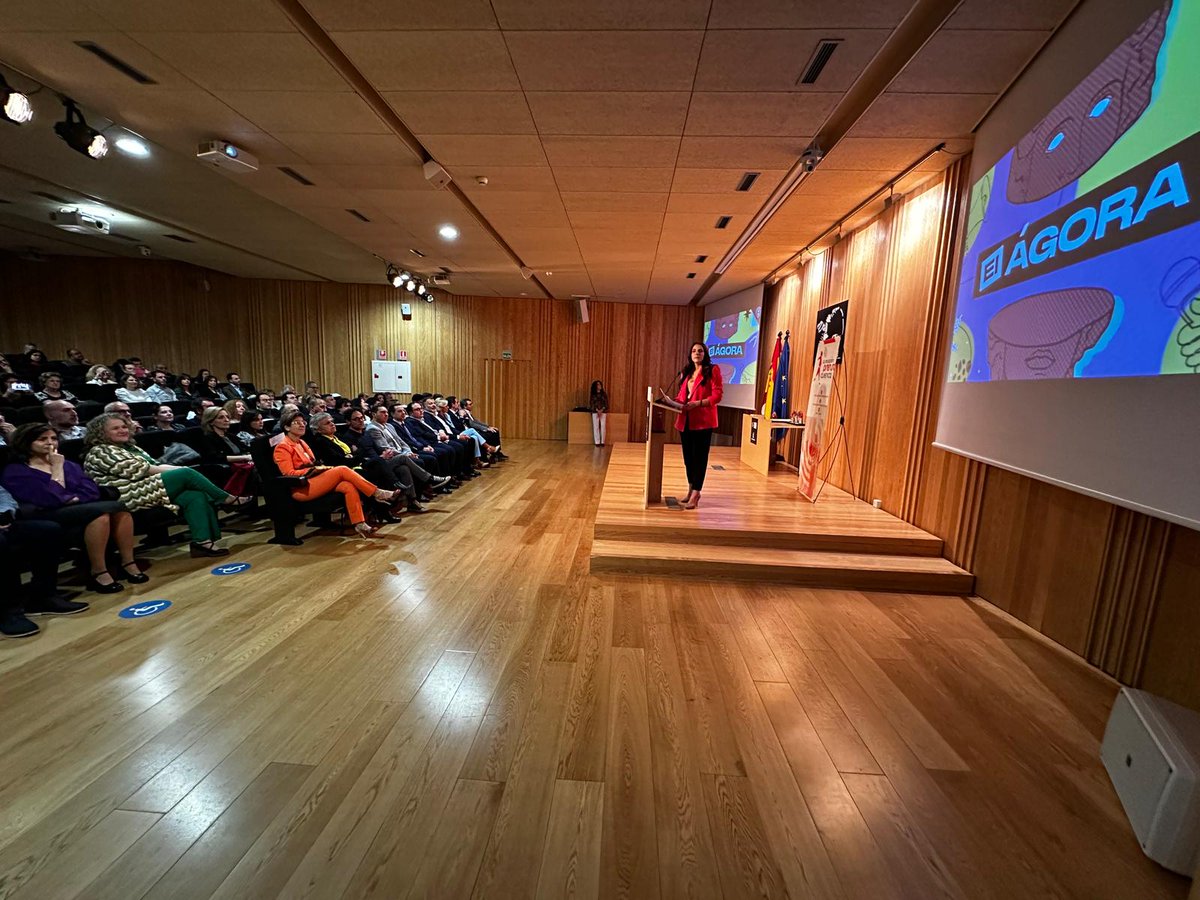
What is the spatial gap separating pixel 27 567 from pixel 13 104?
2979 millimetres

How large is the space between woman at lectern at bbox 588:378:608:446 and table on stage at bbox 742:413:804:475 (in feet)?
13.7

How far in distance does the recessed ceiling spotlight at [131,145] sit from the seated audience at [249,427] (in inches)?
96.6

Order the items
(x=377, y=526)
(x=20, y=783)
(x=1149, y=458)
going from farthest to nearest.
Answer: (x=377, y=526) → (x=1149, y=458) → (x=20, y=783)

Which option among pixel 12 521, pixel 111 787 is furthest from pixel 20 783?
pixel 12 521

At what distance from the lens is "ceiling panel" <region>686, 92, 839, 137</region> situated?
3.24 m

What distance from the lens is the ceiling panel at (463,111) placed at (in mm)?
3320

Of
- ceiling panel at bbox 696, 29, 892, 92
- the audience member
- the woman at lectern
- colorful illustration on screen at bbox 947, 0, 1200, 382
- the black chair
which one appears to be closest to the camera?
colorful illustration on screen at bbox 947, 0, 1200, 382

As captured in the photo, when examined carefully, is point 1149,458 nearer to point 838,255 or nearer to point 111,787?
point 111,787

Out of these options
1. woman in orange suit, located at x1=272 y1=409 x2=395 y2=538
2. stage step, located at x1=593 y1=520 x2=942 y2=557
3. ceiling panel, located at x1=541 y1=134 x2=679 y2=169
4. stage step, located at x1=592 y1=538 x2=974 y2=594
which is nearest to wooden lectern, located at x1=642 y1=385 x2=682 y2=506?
stage step, located at x1=593 y1=520 x2=942 y2=557

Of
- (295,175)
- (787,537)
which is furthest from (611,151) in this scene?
(787,537)

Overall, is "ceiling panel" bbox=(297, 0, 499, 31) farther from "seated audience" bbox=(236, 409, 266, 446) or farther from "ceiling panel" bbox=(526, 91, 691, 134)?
"seated audience" bbox=(236, 409, 266, 446)

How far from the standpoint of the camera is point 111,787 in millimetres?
1697

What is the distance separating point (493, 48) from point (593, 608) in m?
3.32

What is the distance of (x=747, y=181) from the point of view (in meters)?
4.57
